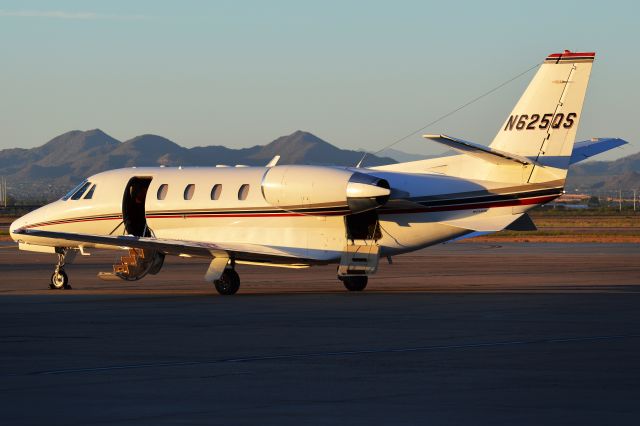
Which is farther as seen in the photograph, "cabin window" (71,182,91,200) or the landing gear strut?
"cabin window" (71,182,91,200)

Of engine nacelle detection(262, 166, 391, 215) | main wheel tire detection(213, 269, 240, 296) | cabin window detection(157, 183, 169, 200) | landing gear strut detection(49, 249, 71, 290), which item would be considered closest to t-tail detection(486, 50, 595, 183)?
engine nacelle detection(262, 166, 391, 215)

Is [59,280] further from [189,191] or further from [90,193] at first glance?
[189,191]

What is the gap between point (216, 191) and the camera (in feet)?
109

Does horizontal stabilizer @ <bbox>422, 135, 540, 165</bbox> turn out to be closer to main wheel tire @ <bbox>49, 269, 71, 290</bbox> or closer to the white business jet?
the white business jet

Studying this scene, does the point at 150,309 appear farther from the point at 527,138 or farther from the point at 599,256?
the point at 599,256

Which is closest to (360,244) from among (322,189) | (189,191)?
(322,189)

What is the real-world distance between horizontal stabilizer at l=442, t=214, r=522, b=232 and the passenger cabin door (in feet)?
30.3

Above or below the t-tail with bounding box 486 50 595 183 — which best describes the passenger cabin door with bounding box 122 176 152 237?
below

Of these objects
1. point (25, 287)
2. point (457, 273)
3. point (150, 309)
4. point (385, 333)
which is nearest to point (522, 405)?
point (385, 333)

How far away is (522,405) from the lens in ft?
42.7

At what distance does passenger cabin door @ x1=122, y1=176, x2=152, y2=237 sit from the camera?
115 feet

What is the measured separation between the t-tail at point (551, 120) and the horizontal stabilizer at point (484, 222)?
933mm

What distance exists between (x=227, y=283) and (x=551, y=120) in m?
8.90

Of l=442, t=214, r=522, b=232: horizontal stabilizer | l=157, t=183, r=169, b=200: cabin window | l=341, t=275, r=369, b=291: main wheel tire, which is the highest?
l=157, t=183, r=169, b=200: cabin window
